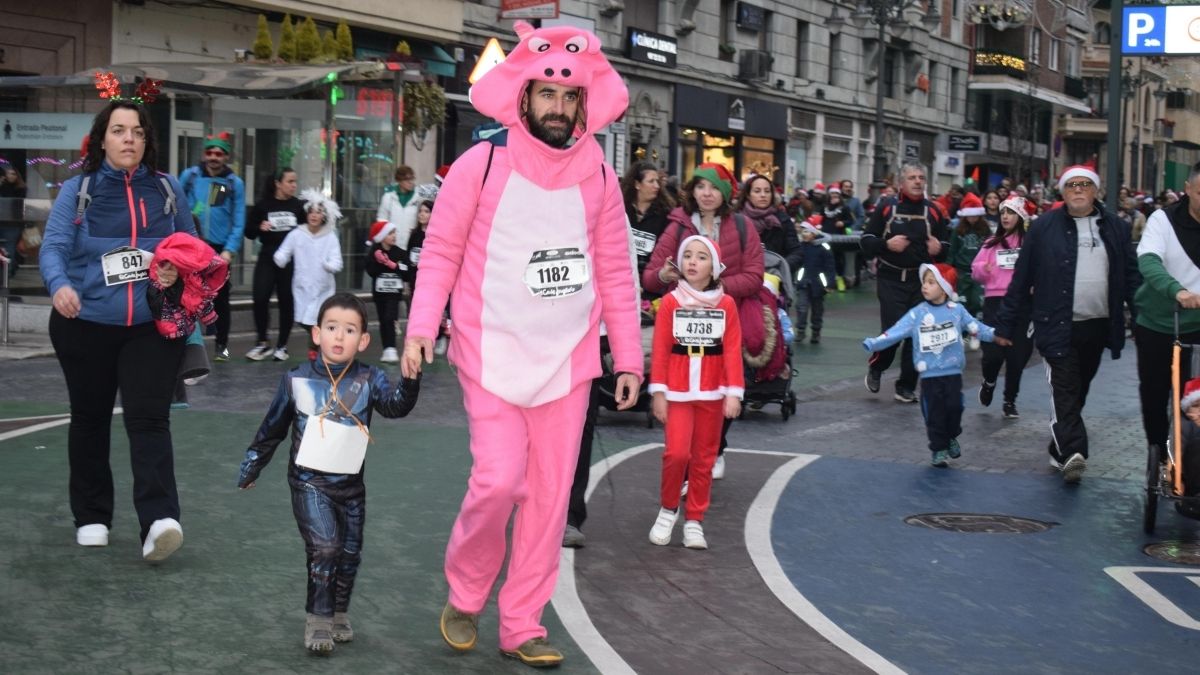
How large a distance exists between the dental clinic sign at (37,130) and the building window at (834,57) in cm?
3299

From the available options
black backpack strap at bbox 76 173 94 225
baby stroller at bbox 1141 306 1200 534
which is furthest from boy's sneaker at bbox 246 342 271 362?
baby stroller at bbox 1141 306 1200 534

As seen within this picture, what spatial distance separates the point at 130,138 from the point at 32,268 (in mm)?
10886

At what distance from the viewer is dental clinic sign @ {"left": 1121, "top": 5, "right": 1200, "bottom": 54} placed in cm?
1561

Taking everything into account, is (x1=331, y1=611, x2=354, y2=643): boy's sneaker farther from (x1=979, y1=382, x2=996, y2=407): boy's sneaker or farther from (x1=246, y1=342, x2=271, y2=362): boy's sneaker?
(x1=246, y1=342, x2=271, y2=362): boy's sneaker

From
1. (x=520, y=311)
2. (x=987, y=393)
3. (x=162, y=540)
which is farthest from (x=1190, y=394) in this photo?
(x=987, y=393)

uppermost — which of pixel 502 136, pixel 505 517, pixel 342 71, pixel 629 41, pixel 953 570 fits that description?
pixel 629 41

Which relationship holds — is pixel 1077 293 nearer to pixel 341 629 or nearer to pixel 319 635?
pixel 341 629

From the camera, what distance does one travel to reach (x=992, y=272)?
1461 centimetres

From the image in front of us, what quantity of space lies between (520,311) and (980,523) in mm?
4125

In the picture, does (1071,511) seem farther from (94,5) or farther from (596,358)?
(94,5)

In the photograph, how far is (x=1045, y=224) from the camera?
1023 centimetres

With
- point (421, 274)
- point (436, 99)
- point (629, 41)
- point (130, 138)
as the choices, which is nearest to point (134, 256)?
point (130, 138)

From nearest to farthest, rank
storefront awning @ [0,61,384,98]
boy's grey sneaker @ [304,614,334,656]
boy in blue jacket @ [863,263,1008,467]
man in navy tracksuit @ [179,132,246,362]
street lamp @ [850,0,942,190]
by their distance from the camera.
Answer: boy's grey sneaker @ [304,614,334,656] → boy in blue jacket @ [863,263,1008,467] → man in navy tracksuit @ [179,132,246,362] → storefront awning @ [0,61,384,98] → street lamp @ [850,0,942,190]

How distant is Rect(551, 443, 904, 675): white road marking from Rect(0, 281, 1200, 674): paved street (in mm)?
16
